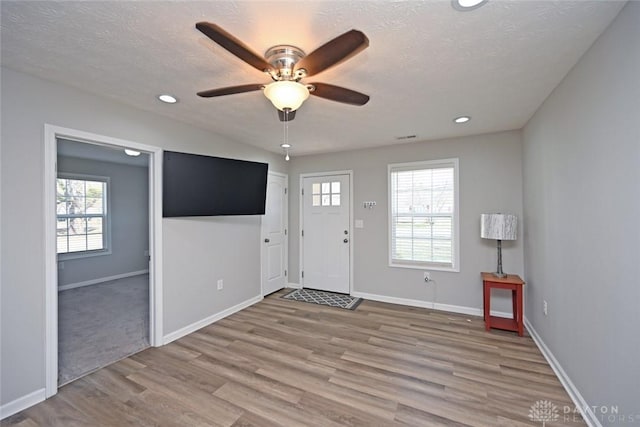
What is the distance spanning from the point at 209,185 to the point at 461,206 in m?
3.23

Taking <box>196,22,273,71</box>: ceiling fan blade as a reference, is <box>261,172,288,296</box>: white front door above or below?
below

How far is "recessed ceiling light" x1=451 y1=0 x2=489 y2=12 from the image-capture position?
3.99ft

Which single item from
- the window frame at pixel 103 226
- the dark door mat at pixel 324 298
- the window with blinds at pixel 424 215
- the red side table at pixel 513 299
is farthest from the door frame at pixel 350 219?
the window frame at pixel 103 226

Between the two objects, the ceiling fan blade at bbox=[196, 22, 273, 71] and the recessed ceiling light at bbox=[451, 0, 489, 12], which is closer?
the ceiling fan blade at bbox=[196, 22, 273, 71]

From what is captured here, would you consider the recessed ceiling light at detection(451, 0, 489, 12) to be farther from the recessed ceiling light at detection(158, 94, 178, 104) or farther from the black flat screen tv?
the black flat screen tv

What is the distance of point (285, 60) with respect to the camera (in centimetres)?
157

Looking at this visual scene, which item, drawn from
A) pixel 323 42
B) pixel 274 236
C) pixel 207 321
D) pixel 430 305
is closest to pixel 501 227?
pixel 430 305

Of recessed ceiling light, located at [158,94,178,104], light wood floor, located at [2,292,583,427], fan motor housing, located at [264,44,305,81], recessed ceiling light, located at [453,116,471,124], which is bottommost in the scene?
light wood floor, located at [2,292,583,427]

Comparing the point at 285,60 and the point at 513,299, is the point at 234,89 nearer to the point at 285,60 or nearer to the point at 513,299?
the point at 285,60

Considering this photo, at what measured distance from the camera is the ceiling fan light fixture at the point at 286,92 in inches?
58.3

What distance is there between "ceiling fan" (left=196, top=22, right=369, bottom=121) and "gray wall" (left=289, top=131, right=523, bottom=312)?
2.44 metres

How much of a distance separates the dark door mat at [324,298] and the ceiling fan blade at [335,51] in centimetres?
321

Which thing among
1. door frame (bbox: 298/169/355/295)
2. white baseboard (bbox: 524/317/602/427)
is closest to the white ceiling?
door frame (bbox: 298/169/355/295)

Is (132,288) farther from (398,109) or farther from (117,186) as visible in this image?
(398,109)
